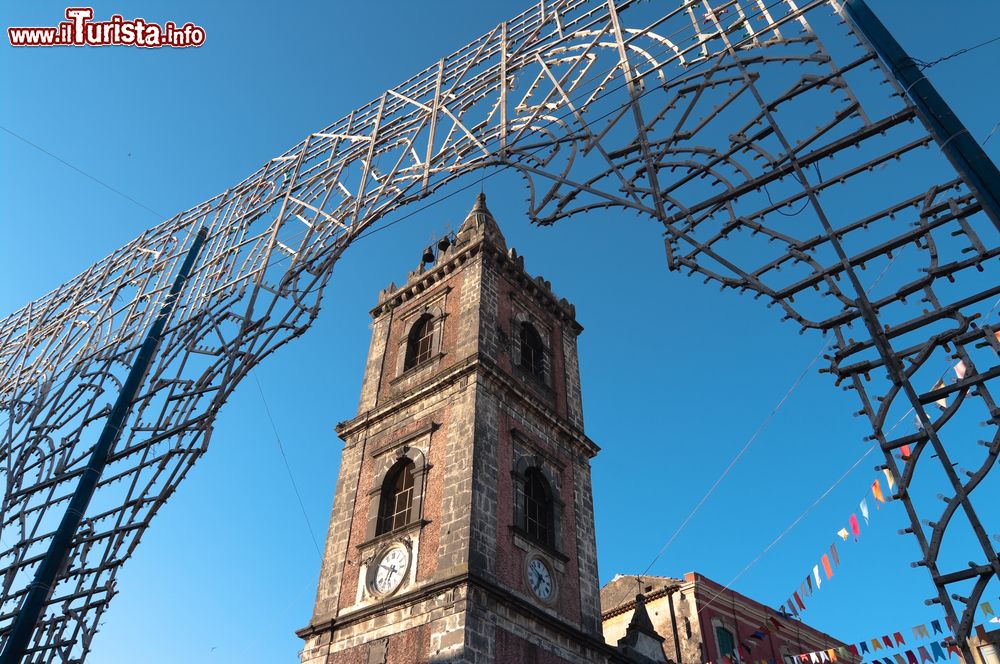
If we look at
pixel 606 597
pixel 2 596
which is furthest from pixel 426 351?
pixel 606 597

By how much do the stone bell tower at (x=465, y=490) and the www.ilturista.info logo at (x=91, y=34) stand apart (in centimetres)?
1014

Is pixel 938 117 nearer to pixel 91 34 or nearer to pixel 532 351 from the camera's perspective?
pixel 91 34

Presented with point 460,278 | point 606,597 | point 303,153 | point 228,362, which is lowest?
point 228,362

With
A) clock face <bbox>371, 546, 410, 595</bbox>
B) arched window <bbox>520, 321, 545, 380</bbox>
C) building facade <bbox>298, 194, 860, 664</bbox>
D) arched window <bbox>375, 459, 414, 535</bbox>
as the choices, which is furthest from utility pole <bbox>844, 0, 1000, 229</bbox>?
arched window <bbox>520, 321, 545, 380</bbox>

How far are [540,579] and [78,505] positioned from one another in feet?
34.9

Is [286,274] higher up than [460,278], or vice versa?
[460,278]

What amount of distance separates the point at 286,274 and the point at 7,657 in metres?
4.96

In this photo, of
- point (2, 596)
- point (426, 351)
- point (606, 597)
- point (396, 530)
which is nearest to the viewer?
point (2, 596)

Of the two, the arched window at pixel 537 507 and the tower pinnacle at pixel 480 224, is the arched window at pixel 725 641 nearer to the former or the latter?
the arched window at pixel 537 507

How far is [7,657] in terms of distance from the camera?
7.08 m

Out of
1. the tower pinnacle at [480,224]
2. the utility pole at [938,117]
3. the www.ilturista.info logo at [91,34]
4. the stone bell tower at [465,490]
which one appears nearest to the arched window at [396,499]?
the stone bell tower at [465,490]

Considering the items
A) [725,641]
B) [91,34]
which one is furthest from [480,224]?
[725,641]

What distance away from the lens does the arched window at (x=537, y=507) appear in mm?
17234

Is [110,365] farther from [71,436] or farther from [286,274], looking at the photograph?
[286,274]
